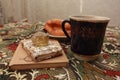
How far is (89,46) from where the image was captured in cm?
47

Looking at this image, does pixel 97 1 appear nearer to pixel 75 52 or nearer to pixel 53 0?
pixel 53 0

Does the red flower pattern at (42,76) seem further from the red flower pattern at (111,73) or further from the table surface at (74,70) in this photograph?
the red flower pattern at (111,73)

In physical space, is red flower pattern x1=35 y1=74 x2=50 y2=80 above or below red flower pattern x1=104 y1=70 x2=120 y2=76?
above

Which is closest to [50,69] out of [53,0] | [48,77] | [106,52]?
[48,77]

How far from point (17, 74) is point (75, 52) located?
18 centimetres

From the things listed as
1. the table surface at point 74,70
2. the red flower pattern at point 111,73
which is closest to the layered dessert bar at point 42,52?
the table surface at point 74,70

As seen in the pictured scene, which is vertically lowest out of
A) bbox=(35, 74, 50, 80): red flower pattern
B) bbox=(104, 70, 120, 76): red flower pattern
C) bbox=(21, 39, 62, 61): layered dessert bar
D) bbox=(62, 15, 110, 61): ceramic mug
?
bbox=(104, 70, 120, 76): red flower pattern

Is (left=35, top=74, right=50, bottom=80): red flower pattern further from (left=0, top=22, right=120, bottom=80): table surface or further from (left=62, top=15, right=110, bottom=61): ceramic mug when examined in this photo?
(left=62, top=15, right=110, bottom=61): ceramic mug

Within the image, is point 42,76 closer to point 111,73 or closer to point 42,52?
point 42,52

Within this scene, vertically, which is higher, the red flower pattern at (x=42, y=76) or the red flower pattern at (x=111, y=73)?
the red flower pattern at (x=42, y=76)

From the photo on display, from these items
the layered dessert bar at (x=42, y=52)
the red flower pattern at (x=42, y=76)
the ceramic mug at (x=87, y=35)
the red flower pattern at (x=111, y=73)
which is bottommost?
the red flower pattern at (x=111, y=73)

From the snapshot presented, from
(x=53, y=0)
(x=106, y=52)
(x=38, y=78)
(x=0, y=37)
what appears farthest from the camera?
(x=53, y=0)

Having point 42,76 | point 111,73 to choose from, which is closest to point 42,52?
point 42,76

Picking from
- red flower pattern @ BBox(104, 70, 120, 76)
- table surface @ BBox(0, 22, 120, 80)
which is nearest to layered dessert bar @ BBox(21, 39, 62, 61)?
table surface @ BBox(0, 22, 120, 80)
